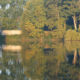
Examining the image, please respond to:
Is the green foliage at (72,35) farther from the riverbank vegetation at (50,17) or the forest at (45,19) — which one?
the riverbank vegetation at (50,17)

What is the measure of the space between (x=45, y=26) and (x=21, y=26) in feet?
18.4

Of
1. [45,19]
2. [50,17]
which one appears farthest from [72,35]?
[50,17]

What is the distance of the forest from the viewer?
41.9 meters

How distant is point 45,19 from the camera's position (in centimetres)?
4353

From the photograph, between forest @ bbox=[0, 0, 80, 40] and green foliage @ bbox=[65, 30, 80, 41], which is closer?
green foliage @ bbox=[65, 30, 80, 41]

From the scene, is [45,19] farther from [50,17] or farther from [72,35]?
[72,35]

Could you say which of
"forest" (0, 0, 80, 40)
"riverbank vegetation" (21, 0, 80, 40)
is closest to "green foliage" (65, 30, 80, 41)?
"forest" (0, 0, 80, 40)

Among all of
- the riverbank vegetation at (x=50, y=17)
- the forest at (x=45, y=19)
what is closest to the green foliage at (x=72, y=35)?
the forest at (x=45, y=19)

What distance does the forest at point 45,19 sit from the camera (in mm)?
41906

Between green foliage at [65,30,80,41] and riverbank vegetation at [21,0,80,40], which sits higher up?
riverbank vegetation at [21,0,80,40]

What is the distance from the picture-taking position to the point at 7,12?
155ft

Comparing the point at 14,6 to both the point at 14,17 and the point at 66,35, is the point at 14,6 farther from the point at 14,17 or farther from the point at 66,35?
the point at 66,35

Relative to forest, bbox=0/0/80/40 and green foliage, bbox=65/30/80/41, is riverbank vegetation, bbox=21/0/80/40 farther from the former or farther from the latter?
green foliage, bbox=65/30/80/41

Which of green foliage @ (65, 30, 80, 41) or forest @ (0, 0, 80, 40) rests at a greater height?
forest @ (0, 0, 80, 40)
